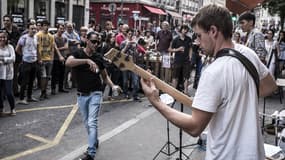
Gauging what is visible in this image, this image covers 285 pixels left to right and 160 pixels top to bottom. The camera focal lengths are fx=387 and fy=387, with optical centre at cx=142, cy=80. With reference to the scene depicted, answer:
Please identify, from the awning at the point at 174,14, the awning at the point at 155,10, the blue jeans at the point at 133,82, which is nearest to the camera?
the blue jeans at the point at 133,82

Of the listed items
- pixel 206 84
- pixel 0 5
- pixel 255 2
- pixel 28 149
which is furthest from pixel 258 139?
pixel 0 5

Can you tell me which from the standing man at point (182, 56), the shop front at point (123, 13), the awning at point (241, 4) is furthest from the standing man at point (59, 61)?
the shop front at point (123, 13)

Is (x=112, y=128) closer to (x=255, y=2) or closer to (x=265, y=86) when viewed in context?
(x=255, y=2)

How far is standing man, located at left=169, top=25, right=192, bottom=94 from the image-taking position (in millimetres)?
10266

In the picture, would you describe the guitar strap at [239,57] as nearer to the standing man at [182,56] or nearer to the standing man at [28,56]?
the standing man at [28,56]

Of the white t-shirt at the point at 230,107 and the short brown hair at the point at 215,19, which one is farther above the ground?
the short brown hair at the point at 215,19

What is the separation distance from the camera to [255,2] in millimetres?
5273

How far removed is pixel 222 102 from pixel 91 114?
354 cm

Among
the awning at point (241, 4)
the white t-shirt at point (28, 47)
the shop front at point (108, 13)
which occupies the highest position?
the shop front at point (108, 13)

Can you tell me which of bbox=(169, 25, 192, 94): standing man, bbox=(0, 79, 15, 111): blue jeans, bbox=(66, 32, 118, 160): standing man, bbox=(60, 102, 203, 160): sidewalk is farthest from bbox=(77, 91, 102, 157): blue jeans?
bbox=(169, 25, 192, 94): standing man

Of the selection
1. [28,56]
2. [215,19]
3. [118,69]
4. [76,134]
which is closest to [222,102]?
[215,19]

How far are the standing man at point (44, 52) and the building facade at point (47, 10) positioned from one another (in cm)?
1029

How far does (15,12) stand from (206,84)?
22.8m

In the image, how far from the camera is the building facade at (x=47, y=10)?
22609mm
